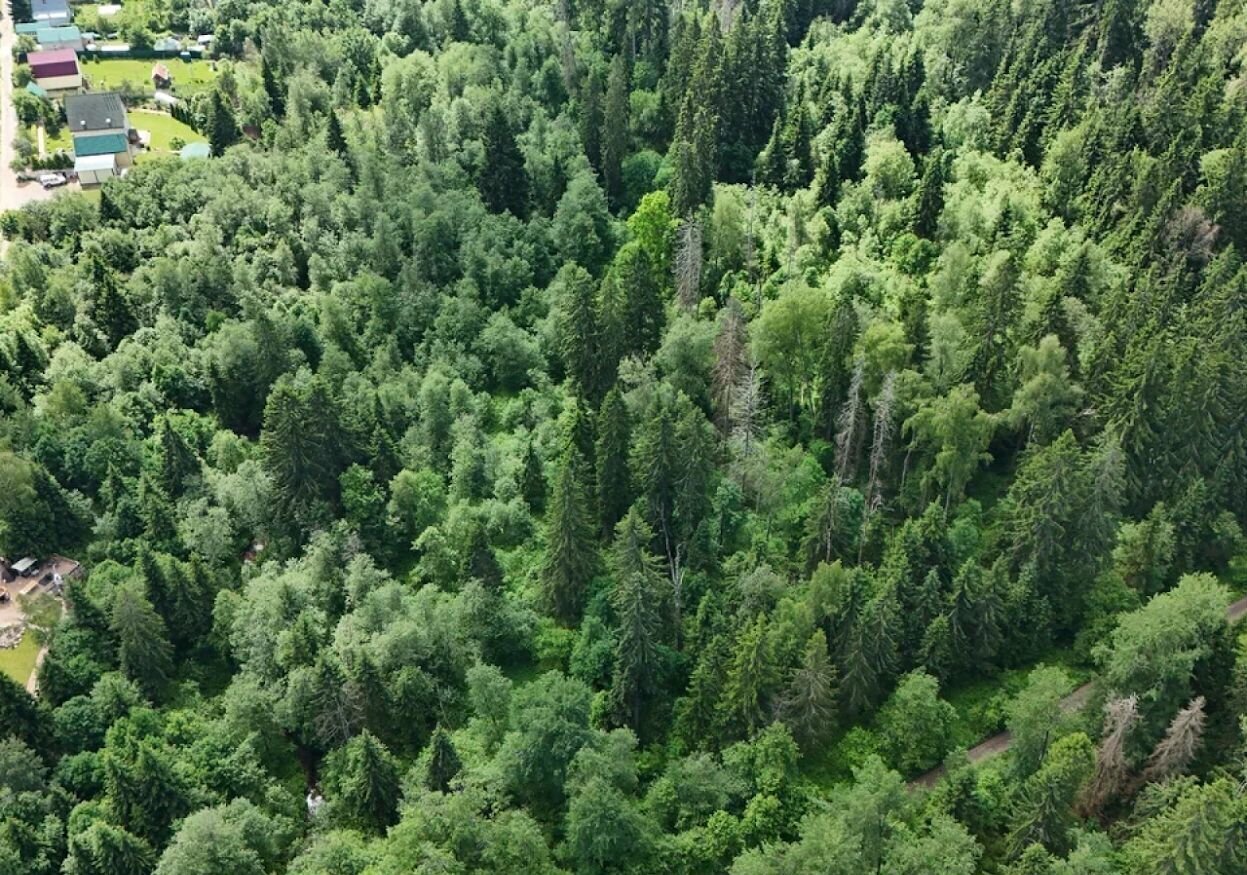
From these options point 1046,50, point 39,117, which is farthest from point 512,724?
point 39,117

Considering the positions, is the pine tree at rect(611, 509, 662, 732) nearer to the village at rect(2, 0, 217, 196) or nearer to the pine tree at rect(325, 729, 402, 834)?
the pine tree at rect(325, 729, 402, 834)

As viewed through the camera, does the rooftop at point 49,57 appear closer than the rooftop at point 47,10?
Yes

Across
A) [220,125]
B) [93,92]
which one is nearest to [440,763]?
[220,125]

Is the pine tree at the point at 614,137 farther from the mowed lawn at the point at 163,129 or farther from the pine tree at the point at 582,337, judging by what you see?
the mowed lawn at the point at 163,129

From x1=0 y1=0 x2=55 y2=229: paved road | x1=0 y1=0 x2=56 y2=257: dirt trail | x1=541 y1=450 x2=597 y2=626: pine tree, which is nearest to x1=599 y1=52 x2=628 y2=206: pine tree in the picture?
x1=541 y1=450 x2=597 y2=626: pine tree

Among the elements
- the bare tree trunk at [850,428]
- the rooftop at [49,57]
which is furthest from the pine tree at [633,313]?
the rooftop at [49,57]

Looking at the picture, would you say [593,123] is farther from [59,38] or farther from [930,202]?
[59,38]

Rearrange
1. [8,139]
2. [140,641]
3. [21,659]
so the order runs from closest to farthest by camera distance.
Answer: [140,641]
[21,659]
[8,139]
